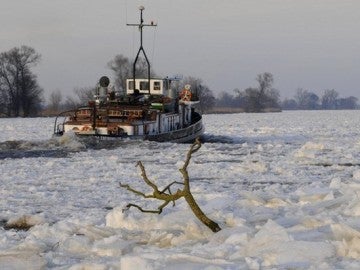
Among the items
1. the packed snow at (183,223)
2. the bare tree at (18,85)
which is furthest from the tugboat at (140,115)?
the bare tree at (18,85)

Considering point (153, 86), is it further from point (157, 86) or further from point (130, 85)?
point (130, 85)

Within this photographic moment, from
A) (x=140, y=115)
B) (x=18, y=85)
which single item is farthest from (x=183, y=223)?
(x=18, y=85)

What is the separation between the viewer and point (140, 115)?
2520 centimetres

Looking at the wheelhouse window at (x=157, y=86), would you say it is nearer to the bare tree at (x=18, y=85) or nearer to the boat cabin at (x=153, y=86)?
the boat cabin at (x=153, y=86)

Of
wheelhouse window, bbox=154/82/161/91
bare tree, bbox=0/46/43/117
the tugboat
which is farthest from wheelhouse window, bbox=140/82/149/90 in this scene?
bare tree, bbox=0/46/43/117

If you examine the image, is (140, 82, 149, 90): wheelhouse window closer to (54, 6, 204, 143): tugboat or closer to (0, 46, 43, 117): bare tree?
(54, 6, 204, 143): tugboat

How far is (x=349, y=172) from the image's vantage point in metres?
13.9

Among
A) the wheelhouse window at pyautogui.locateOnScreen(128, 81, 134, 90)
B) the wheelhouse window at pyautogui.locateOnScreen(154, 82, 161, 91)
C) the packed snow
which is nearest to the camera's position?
the packed snow

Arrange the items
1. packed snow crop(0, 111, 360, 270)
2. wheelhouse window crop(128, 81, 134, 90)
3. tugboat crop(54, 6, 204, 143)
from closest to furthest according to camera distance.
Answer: packed snow crop(0, 111, 360, 270)
tugboat crop(54, 6, 204, 143)
wheelhouse window crop(128, 81, 134, 90)

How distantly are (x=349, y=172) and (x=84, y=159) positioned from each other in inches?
297

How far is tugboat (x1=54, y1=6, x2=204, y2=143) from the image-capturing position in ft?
80.1

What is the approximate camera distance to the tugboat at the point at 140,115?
24406 mm

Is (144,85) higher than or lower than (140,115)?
higher

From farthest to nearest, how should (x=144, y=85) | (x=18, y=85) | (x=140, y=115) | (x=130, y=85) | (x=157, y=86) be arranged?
(x=18, y=85) < (x=130, y=85) < (x=144, y=85) < (x=157, y=86) < (x=140, y=115)
